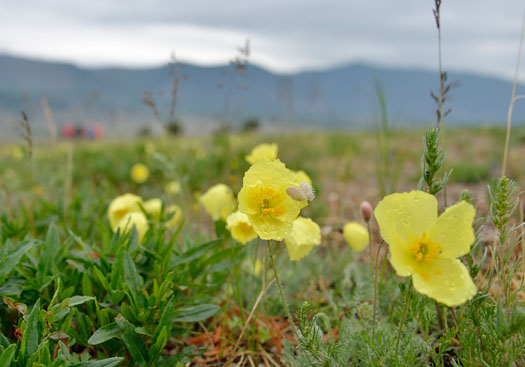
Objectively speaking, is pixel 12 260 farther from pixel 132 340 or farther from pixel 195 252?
pixel 195 252

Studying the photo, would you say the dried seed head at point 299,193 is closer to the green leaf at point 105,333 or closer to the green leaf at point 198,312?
the green leaf at point 198,312

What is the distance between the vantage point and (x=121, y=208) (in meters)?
2.23

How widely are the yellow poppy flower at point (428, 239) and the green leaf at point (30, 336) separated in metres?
1.07

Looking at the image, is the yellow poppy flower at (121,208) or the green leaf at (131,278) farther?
the yellow poppy flower at (121,208)

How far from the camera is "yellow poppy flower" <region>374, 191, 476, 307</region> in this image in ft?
3.32

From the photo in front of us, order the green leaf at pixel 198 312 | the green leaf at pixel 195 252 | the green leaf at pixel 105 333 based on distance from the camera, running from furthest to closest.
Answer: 1. the green leaf at pixel 195 252
2. the green leaf at pixel 198 312
3. the green leaf at pixel 105 333

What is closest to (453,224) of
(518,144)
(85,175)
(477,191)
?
(477,191)

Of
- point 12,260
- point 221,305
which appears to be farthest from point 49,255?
point 221,305

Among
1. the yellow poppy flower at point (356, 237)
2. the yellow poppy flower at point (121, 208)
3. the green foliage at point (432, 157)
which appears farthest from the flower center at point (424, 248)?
the yellow poppy flower at point (121, 208)

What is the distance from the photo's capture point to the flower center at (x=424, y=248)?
1.06 meters

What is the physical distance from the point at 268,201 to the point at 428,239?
0.46 meters

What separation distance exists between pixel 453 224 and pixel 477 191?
3.91 m

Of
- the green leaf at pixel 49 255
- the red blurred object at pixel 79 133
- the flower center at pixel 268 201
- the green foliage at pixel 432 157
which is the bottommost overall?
the red blurred object at pixel 79 133

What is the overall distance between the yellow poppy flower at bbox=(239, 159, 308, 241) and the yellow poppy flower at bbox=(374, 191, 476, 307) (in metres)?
0.27
